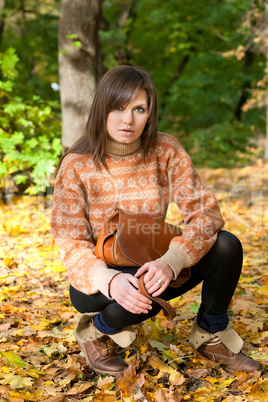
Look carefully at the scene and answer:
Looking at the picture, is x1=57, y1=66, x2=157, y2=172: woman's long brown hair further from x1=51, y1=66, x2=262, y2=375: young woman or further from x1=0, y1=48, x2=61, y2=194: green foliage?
x1=0, y1=48, x2=61, y2=194: green foliage

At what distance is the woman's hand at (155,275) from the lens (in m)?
1.87

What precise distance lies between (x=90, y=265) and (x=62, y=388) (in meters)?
0.61

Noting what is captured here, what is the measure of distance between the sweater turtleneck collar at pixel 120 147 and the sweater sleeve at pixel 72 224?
7.5 inches

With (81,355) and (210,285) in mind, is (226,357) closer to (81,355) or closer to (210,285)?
(210,285)

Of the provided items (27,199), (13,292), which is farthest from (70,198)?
(27,199)

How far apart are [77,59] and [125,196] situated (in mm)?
3204

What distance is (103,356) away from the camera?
7.27ft

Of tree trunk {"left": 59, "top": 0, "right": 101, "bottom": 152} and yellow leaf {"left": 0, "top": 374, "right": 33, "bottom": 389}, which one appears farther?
tree trunk {"left": 59, "top": 0, "right": 101, "bottom": 152}

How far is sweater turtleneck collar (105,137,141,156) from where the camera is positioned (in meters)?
2.21

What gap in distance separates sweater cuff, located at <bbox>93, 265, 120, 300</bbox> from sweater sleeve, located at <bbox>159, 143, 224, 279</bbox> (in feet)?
0.80

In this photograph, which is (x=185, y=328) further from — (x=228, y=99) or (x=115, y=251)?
(x=228, y=99)

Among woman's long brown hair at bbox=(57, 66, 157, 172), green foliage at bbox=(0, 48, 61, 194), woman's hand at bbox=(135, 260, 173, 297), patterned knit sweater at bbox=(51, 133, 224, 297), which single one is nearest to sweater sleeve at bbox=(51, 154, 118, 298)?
patterned knit sweater at bbox=(51, 133, 224, 297)

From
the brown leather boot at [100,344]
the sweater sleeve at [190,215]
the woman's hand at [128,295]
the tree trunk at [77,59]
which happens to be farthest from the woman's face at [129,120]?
the tree trunk at [77,59]

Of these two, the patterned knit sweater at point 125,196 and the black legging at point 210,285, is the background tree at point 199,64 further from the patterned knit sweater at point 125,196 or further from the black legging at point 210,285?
the black legging at point 210,285
